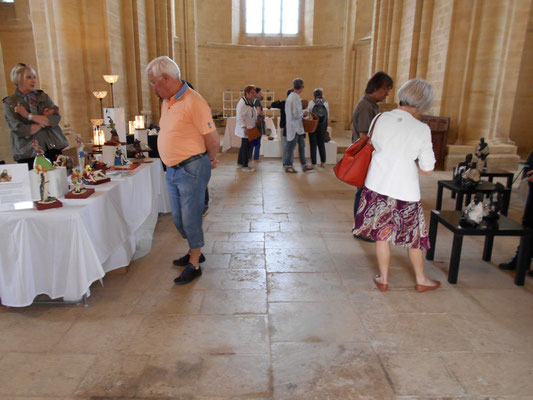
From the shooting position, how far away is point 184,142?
3.04m

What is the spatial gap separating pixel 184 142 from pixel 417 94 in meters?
1.72

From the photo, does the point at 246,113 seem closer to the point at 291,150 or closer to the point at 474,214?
the point at 291,150

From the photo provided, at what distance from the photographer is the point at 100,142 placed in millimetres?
4172

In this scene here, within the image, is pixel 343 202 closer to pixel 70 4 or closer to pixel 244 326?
pixel 244 326

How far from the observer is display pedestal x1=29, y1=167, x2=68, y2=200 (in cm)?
290

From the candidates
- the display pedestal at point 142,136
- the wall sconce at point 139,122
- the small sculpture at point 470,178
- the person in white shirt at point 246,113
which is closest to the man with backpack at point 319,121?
the person in white shirt at point 246,113

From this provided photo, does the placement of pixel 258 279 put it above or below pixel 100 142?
below

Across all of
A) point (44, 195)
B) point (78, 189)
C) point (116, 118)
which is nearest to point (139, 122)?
point (116, 118)

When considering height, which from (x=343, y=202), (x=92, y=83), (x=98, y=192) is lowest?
(x=343, y=202)

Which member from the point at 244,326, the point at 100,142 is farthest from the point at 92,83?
the point at 244,326

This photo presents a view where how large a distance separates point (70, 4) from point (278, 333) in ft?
23.4

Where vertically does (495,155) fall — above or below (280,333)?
above

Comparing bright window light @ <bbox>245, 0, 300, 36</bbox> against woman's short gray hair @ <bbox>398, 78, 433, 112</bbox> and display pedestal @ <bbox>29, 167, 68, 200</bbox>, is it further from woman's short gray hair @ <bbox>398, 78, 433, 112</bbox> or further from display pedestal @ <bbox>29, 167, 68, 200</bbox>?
display pedestal @ <bbox>29, 167, 68, 200</bbox>

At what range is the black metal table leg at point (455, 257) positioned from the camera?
3314 millimetres
